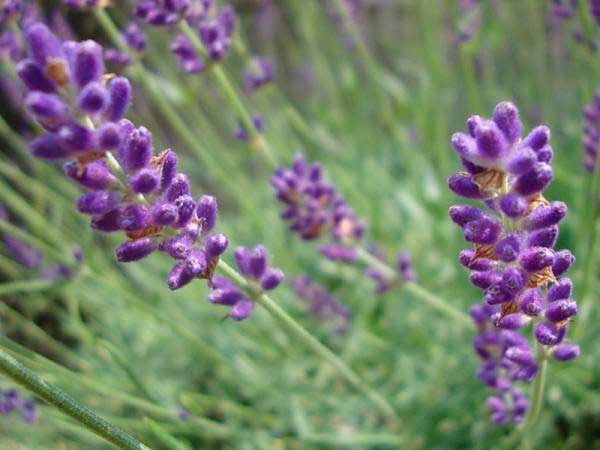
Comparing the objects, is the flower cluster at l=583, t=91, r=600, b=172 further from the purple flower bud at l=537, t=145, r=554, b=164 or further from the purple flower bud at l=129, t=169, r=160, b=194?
the purple flower bud at l=129, t=169, r=160, b=194

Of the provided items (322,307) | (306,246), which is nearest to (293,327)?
(322,307)

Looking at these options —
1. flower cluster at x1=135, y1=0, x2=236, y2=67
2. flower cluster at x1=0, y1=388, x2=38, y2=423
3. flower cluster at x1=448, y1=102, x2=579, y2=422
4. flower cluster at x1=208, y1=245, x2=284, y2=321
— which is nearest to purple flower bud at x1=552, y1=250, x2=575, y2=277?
flower cluster at x1=448, y1=102, x2=579, y2=422

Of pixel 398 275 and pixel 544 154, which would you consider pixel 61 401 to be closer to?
pixel 544 154

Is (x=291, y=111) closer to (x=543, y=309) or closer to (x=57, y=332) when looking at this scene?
(x=543, y=309)

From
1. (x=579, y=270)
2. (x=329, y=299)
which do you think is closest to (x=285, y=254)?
(x=329, y=299)

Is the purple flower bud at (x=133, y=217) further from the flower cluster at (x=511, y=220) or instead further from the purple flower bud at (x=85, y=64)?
the flower cluster at (x=511, y=220)

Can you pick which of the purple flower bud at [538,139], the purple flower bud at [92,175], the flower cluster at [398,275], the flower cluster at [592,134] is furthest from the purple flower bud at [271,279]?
the flower cluster at [592,134]
